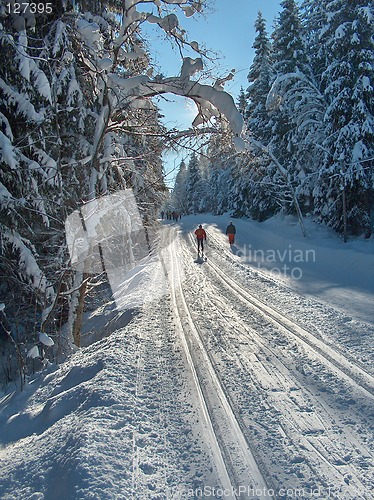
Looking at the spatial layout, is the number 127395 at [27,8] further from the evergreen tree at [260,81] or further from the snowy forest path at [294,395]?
the evergreen tree at [260,81]

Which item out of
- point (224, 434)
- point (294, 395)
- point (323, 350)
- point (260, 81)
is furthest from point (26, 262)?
point (260, 81)

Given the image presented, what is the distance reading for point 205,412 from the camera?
4.09m

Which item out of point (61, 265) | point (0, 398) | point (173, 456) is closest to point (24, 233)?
point (61, 265)

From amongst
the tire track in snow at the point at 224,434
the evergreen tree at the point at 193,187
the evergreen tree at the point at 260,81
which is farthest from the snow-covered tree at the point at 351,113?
the evergreen tree at the point at 193,187

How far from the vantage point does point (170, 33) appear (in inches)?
219

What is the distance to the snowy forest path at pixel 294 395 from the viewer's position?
3193 millimetres

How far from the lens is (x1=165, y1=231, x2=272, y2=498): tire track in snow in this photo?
2.95m

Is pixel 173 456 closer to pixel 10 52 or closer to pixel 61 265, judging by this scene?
pixel 61 265

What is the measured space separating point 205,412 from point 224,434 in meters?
0.47

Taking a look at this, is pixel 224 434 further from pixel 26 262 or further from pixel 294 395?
pixel 26 262

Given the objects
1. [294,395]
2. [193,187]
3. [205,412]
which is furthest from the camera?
[193,187]

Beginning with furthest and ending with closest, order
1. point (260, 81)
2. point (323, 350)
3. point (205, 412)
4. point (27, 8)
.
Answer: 1. point (260, 81)
2. point (27, 8)
3. point (323, 350)
4. point (205, 412)

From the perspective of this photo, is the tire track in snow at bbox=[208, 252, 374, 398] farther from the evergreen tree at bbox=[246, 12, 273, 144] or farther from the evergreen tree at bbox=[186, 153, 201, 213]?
the evergreen tree at bbox=[186, 153, 201, 213]

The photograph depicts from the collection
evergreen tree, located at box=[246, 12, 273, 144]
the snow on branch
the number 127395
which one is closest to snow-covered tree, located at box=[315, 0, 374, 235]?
evergreen tree, located at box=[246, 12, 273, 144]
